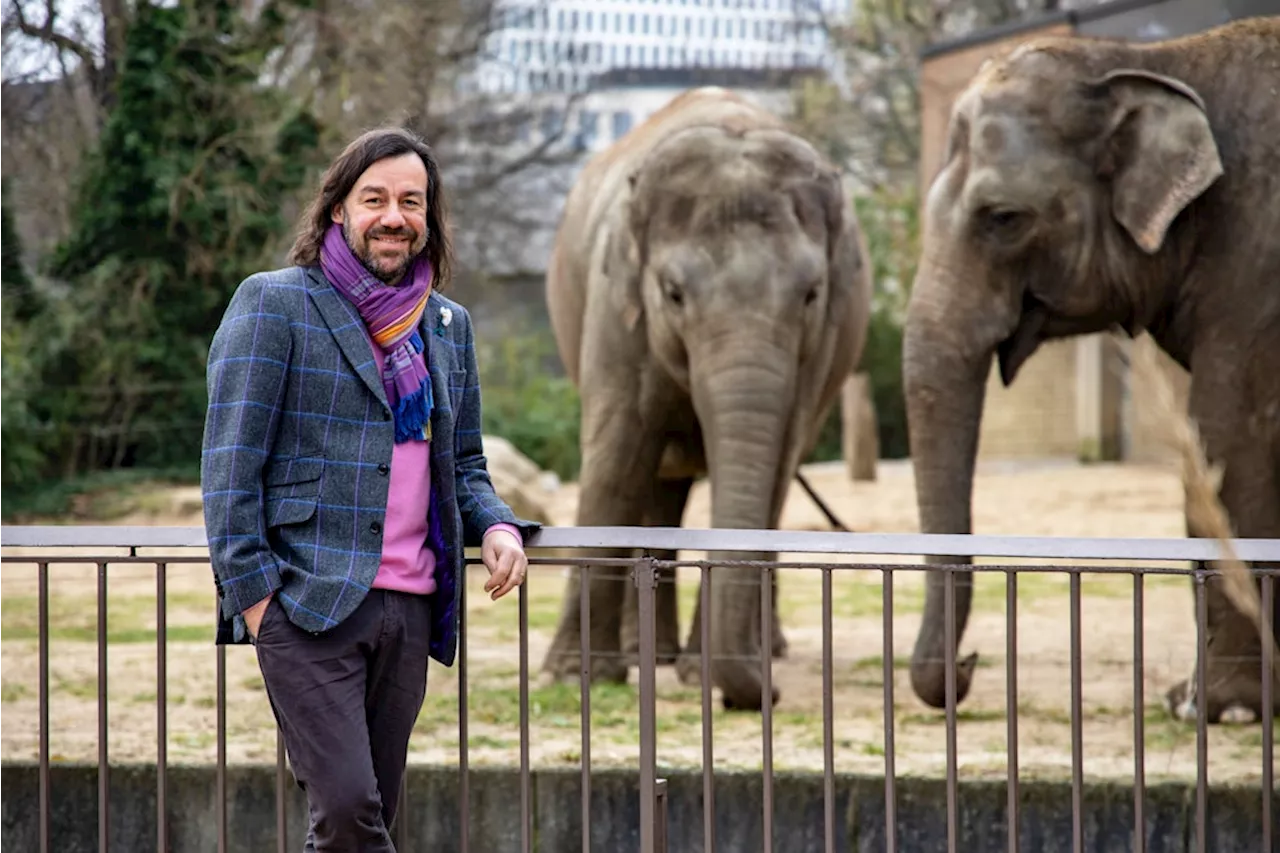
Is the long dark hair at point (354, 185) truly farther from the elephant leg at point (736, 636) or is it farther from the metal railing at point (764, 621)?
the elephant leg at point (736, 636)

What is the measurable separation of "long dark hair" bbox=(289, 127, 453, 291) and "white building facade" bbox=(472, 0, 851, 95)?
92.2 ft

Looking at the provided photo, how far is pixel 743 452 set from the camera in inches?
343

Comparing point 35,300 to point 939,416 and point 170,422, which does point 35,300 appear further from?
point 939,416

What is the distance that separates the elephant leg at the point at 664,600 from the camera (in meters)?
10.3

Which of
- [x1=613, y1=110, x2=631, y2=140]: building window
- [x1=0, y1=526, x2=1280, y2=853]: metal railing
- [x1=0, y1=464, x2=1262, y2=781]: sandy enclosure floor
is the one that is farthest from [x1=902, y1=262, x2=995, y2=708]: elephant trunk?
[x1=613, y1=110, x2=631, y2=140]: building window

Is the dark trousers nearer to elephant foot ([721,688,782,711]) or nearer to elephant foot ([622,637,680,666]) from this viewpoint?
elephant foot ([721,688,782,711])

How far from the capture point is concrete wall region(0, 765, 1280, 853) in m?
6.92

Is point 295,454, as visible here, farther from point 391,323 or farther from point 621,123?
point 621,123

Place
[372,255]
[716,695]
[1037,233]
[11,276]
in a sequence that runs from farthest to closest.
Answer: [11,276], [716,695], [1037,233], [372,255]

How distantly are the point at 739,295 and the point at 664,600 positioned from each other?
6.56 feet

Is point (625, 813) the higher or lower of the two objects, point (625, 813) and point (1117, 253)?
the lower

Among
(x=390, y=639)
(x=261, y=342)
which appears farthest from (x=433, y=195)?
(x=390, y=639)

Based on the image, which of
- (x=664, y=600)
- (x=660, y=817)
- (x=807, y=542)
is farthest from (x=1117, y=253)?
(x=660, y=817)

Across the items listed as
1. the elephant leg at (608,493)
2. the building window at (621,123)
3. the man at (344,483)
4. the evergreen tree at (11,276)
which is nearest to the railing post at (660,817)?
the man at (344,483)
